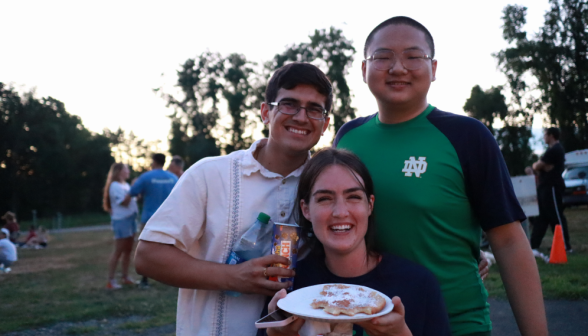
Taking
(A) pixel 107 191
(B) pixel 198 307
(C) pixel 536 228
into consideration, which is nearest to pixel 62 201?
(A) pixel 107 191

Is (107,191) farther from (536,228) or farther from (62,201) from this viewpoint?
(62,201)

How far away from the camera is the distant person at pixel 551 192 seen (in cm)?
973

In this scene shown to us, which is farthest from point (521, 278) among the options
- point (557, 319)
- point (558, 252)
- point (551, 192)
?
point (551, 192)

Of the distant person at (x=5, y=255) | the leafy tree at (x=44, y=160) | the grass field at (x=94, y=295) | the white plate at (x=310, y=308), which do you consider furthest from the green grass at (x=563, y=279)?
the leafy tree at (x=44, y=160)

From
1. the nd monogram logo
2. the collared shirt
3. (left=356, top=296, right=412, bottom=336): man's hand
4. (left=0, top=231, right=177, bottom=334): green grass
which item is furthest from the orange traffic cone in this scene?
(left=356, top=296, right=412, bottom=336): man's hand

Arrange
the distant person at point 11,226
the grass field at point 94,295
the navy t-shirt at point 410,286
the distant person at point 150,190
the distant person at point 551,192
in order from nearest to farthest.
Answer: the navy t-shirt at point 410,286
the grass field at point 94,295
the distant person at point 150,190
the distant person at point 551,192
the distant person at point 11,226

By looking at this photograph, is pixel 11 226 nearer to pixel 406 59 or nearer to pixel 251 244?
pixel 251 244

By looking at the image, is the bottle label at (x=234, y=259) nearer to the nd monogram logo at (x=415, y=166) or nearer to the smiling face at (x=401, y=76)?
the nd monogram logo at (x=415, y=166)

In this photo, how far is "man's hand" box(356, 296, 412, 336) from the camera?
5.55 ft

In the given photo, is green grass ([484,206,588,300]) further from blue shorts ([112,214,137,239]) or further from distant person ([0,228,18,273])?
distant person ([0,228,18,273])

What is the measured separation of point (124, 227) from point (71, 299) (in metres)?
1.58

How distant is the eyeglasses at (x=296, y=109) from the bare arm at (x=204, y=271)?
75 cm

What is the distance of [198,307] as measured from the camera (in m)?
2.36

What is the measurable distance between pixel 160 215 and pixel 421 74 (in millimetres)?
1401
